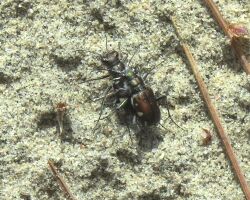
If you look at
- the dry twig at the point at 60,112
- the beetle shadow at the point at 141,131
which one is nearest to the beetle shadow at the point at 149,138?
the beetle shadow at the point at 141,131

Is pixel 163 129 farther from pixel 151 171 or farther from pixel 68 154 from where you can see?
pixel 68 154

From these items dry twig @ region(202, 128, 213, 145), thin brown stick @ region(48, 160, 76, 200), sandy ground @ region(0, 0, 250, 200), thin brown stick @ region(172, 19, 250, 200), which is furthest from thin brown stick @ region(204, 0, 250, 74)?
thin brown stick @ region(48, 160, 76, 200)

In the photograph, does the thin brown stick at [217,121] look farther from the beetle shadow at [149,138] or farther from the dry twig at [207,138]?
the beetle shadow at [149,138]

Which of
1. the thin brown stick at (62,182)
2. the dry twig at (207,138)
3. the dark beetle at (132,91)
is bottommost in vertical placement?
the thin brown stick at (62,182)

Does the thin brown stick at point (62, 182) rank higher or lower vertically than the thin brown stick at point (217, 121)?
lower

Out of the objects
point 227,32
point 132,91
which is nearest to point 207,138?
point 132,91

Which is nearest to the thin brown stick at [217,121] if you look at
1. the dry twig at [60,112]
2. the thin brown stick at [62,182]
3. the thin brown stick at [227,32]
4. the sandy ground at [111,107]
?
the sandy ground at [111,107]

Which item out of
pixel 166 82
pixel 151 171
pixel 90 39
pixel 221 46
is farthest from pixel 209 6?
pixel 151 171

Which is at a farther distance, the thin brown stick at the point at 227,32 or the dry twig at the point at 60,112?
the thin brown stick at the point at 227,32

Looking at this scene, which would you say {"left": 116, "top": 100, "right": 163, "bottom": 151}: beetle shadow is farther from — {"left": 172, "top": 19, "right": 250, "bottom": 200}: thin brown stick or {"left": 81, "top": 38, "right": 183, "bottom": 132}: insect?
{"left": 172, "top": 19, "right": 250, "bottom": 200}: thin brown stick
